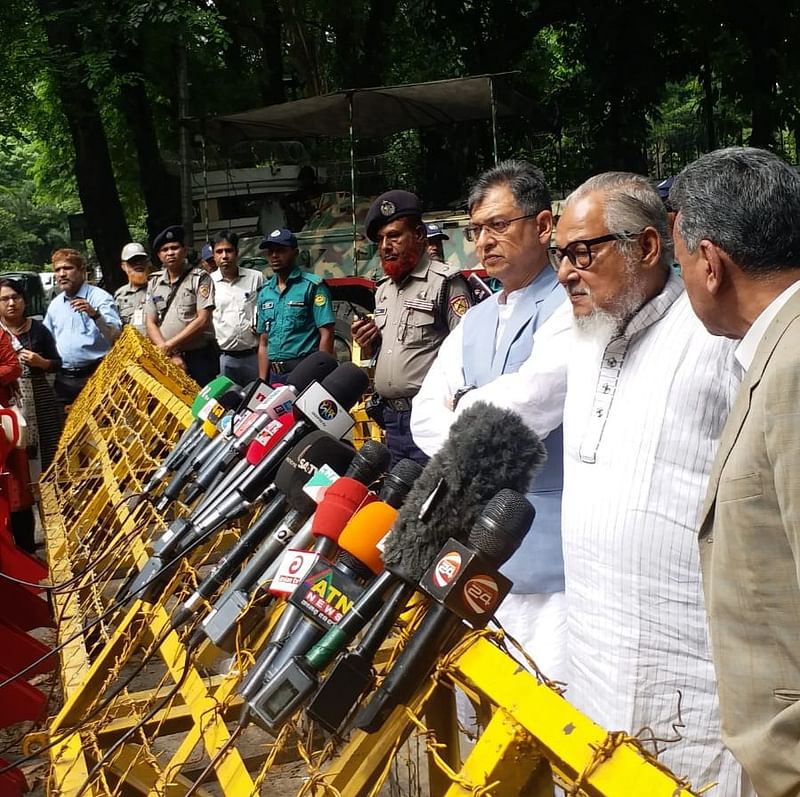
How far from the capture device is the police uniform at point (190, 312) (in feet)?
27.4

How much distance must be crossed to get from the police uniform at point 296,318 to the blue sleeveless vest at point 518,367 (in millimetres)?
3748

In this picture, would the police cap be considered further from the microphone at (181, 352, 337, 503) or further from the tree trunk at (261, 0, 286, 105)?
the tree trunk at (261, 0, 286, 105)

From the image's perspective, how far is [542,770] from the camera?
145 cm

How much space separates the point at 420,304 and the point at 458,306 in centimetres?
16

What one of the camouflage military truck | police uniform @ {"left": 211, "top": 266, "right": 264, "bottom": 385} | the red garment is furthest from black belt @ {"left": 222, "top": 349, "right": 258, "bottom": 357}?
the camouflage military truck

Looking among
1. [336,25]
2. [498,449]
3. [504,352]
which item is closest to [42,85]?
[336,25]

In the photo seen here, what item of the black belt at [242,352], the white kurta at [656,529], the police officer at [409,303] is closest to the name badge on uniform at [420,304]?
the police officer at [409,303]

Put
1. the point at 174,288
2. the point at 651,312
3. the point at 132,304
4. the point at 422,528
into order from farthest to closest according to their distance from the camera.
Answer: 1. the point at 132,304
2. the point at 174,288
3. the point at 651,312
4. the point at 422,528

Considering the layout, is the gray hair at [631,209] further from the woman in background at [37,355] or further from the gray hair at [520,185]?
the woman in background at [37,355]

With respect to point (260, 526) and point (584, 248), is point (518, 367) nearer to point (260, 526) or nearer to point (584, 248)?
point (584, 248)

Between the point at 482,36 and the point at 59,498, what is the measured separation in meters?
13.6

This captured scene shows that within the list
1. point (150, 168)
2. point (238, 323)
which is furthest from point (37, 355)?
point (150, 168)

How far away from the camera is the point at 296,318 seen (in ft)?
22.6

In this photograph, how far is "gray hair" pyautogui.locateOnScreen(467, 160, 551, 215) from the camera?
3082 millimetres
